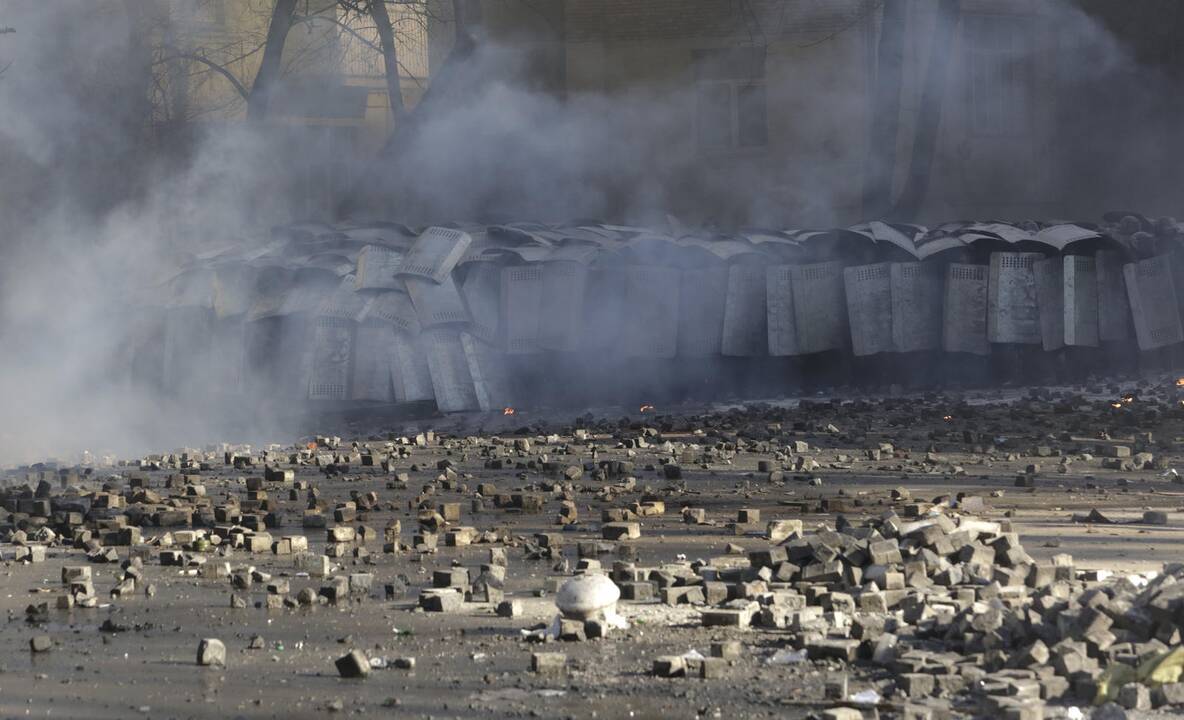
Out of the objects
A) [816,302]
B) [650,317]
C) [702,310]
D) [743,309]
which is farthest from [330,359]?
[816,302]

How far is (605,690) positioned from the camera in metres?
4.85

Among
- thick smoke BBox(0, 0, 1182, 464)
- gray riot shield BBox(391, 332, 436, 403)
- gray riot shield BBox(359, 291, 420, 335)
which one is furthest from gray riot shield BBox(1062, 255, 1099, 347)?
thick smoke BBox(0, 0, 1182, 464)

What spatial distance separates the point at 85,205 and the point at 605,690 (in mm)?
14985

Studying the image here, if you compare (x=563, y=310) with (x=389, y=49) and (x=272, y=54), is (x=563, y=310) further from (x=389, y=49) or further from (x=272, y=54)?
(x=389, y=49)

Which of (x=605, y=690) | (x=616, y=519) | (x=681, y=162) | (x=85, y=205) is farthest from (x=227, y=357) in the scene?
(x=605, y=690)

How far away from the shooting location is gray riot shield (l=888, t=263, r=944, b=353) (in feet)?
55.7

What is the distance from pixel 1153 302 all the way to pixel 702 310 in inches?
193

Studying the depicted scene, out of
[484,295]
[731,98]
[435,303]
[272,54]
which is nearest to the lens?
[435,303]

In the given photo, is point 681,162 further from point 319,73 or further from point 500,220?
point 319,73

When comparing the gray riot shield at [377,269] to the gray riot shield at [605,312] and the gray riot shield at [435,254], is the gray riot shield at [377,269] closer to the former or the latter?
the gray riot shield at [435,254]

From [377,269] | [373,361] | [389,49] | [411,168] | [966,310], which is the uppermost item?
[389,49]

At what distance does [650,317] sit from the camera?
1698cm

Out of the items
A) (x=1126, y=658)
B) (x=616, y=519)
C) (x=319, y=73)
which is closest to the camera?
(x=1126, y=658)

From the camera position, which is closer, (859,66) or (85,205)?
(85,205)
